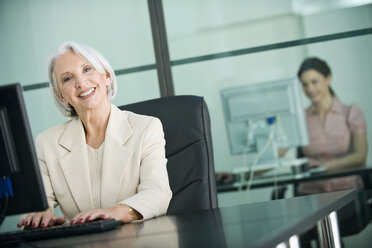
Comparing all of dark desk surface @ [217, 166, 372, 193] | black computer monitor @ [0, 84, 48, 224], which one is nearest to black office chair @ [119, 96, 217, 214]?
black computer monitor @ [0, 84, 48, 224]

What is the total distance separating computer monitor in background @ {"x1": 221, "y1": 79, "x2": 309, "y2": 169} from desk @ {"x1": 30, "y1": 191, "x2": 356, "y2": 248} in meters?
2.13

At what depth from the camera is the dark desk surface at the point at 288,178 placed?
11.7 ft

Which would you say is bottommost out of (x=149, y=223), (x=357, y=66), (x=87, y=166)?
(x=149, y=223)

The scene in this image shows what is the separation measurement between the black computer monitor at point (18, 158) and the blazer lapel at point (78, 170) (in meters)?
0.61

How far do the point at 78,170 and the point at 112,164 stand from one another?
14 centimetres

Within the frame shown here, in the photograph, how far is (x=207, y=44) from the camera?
152 inches

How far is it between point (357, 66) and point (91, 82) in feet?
6.77

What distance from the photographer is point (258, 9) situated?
373 centimetres

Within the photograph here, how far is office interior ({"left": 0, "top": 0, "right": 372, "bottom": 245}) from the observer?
3602mm

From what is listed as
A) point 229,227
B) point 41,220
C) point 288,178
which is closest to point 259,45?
point 288,178

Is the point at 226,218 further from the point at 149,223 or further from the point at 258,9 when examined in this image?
the point at 258,9

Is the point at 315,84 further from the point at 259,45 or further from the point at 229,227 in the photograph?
the point at 229,227

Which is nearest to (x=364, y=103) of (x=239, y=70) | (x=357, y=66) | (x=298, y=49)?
(x=357, y=66)

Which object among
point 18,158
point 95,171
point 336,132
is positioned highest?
point 18,158
